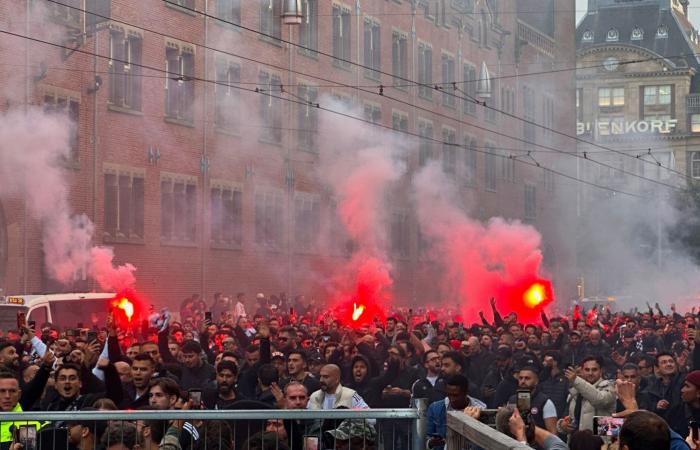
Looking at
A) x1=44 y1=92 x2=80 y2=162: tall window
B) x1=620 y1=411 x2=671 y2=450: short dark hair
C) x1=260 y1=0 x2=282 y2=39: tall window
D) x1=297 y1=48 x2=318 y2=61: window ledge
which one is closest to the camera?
x1=620 y1=411 x2=671 y2=450: short dark hair

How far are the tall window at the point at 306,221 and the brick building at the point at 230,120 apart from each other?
0.23 ft

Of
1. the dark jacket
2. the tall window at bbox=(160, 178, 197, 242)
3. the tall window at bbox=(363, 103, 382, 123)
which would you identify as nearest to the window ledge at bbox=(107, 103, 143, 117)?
the tall window at bbox=(160, 178, 197, 242)

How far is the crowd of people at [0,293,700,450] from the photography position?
7.29 metres

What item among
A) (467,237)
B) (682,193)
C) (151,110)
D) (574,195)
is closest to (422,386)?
(151,110)

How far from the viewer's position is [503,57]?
5875cm

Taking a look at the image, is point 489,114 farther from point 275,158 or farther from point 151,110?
point 151,110

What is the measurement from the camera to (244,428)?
7.61 m

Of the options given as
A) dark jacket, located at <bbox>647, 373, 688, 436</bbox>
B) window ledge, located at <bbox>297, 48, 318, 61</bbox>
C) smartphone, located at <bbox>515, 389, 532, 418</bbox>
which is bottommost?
dark jacket, located at <bbox>647, 373, 688, 436</bbox>

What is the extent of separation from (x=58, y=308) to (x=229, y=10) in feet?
47.8

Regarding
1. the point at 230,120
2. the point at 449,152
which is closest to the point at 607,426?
the point at 230,120

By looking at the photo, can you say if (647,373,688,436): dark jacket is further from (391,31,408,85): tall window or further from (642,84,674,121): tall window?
(642,84,674,121): tall window

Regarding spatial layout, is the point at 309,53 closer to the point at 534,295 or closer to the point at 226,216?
the point at 226,216

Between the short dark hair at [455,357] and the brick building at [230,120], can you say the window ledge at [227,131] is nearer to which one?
the brick building at [230,120]

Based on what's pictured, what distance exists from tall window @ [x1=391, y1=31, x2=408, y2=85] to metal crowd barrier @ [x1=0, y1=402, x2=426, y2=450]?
135ft
